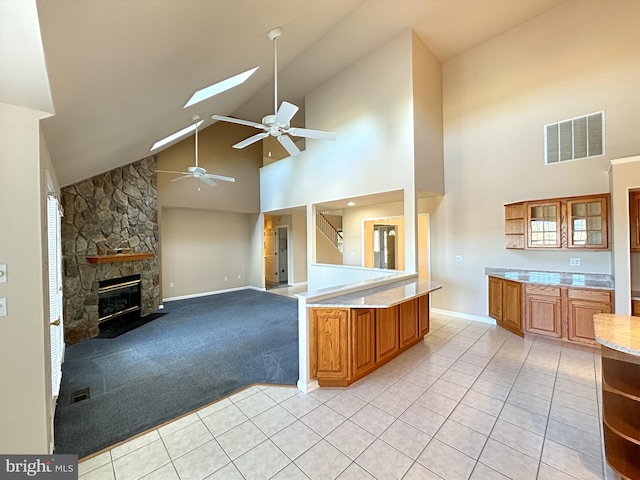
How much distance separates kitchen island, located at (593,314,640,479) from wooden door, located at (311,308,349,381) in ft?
6.20

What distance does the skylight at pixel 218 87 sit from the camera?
11.6ft

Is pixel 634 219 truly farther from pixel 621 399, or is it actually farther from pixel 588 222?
pixel 621 399

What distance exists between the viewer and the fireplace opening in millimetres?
4758

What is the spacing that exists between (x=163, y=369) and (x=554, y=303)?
5.27 m

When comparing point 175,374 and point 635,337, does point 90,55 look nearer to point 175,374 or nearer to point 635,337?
point 175,374

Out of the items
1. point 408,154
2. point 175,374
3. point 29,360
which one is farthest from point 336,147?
point 29,360

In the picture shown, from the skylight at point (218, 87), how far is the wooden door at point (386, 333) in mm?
3599

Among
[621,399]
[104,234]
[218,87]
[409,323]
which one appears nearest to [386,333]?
[409,323]

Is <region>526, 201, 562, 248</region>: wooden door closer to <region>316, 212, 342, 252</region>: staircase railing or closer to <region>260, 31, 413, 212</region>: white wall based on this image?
<region>260, 31, 413, 212</region>: white wall

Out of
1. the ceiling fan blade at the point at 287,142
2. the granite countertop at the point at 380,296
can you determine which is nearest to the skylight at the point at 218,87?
the ceiling fan blade at the point at 287,142

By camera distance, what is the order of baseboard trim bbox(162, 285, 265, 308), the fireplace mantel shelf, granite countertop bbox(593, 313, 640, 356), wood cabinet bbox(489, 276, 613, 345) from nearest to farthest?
granite countertop bbox(593, 313, 640, 356) → wood cabinet bbox(489, 276, 613, 345) → the fireplace mantel shelf → baseboard trim bbox(162, 285, 265, 308)

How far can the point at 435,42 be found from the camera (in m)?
4.82

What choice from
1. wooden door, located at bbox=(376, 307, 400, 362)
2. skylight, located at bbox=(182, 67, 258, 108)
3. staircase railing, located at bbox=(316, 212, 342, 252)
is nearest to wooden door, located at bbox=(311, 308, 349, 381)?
wooden door, located at bbox=(376, 307, 400, 362)

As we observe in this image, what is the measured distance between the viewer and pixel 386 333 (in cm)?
323
